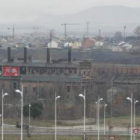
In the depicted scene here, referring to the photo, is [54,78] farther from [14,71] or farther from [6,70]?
[6,70]

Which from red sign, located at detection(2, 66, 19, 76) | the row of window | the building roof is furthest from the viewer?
the row of window

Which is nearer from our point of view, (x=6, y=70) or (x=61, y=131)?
(x=61, y=131)

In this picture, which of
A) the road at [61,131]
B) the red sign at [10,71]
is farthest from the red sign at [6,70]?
the road at [61,131]

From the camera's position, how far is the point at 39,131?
3744 cm

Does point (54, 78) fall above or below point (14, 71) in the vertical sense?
below

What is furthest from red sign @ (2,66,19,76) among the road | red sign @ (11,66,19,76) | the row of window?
the road

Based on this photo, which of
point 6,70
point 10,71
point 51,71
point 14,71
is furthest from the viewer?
point 51,71

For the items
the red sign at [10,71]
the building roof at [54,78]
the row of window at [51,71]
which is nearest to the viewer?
the building roof at [54,78]

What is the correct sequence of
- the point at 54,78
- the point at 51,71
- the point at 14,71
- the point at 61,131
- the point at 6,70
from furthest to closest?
the point at 51,71 → the point at 6,70 → the point at 14,71 → the point at 54,78 → the point at 61,131

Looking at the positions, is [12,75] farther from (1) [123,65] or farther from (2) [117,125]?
(2) [117,125]

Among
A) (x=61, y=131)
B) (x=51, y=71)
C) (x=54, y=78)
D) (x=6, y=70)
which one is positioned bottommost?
(x=61, y=131)

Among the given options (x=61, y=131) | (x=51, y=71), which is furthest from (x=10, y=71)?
(x=61, y=131)

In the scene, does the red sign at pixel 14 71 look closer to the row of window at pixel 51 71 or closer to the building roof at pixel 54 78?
the row of window at pixel 51 71

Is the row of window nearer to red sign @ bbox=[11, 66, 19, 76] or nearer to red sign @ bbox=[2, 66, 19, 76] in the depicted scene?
red sign @ bbox=[11, 66, 19, 76]
